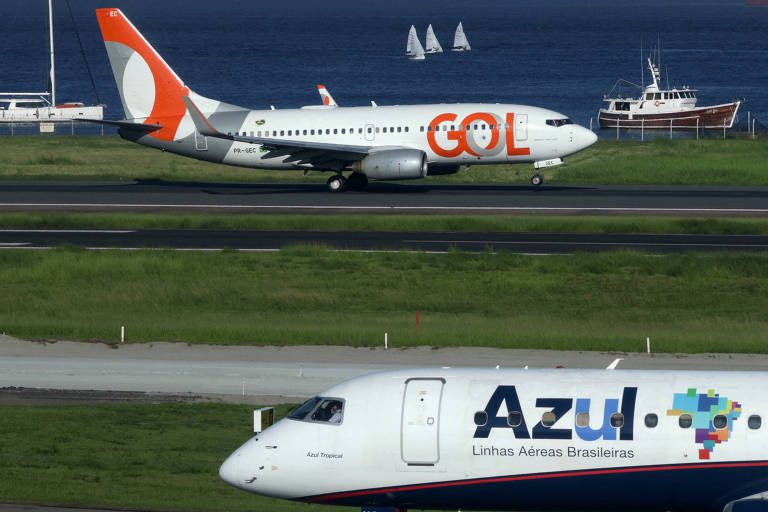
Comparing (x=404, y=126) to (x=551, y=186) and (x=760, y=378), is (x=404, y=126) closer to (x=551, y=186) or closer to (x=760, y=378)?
(x=551, y=186)

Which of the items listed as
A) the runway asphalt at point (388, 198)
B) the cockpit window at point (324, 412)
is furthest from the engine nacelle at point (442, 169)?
the cockpit window at point (324, 412)

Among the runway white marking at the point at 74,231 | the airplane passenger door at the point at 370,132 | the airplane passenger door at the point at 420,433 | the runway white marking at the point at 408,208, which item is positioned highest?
the airplane passenger door at the point at 370,132

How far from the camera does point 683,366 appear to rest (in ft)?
109

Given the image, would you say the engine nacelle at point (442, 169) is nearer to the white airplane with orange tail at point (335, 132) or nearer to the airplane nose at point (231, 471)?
the white airplane with orange tail at point (335, 132)

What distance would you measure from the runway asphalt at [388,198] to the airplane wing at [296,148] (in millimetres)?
2026

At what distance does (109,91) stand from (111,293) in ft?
472

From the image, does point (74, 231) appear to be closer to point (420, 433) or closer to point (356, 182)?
point (356, 182)

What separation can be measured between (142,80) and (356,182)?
13.4 meters

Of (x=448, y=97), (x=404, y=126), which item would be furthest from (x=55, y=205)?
(x=448, y=97)

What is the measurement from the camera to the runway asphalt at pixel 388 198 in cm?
6184

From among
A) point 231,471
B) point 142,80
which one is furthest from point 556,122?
point 231,471

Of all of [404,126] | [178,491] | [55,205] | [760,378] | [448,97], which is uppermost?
[448,97]

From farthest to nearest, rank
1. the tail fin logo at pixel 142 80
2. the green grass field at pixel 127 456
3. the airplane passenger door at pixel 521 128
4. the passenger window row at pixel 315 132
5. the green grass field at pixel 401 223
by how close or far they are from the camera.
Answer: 1. the tail fin logo at pixel 142 80
2. the passenger window row at pixel 315 132
3. the airplane passenger door at pixel 521 128
4. the green grass field at pixel 401 223
5. the green grass field at pixel 127 456

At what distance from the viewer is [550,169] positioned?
77188mm
